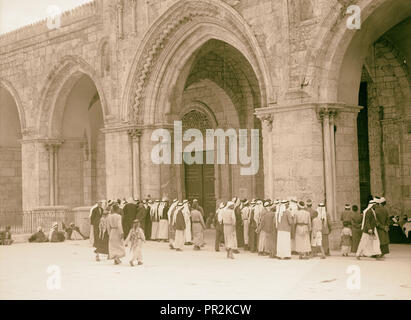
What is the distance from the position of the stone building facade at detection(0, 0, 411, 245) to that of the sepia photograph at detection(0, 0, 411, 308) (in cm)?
4

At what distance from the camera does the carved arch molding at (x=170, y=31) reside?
1505cm

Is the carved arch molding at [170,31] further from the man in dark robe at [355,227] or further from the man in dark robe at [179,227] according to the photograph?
the man in dark robe at [355,227]

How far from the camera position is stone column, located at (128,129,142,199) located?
57.8 feet

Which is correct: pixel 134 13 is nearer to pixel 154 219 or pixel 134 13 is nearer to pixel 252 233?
pixel 154 219

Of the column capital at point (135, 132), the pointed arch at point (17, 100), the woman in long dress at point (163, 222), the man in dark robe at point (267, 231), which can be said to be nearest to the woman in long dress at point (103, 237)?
the man in dark robe at point (267, 231)

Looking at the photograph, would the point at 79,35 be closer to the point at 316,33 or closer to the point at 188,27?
the point at 188,27

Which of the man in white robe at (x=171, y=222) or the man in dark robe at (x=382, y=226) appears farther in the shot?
the man in white robe at (x=171, y=222)

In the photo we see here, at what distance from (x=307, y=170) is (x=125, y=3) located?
810 cm

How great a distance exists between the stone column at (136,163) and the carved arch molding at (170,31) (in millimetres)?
351

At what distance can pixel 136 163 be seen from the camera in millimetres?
17641

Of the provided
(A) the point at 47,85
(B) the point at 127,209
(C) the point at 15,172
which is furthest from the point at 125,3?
(C) the point at 15,172

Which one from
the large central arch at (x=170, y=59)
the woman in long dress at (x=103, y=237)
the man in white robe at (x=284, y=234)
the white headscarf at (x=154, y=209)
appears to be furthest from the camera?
the white headscarf at (x=154, y=209)

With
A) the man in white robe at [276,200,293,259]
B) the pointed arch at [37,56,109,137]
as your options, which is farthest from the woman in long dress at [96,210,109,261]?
the pointed arch at [37,56,109,137]

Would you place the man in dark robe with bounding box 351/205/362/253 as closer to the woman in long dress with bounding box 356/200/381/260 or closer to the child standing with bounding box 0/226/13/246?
the woman in long dress with bounding box 356/200/381/260
